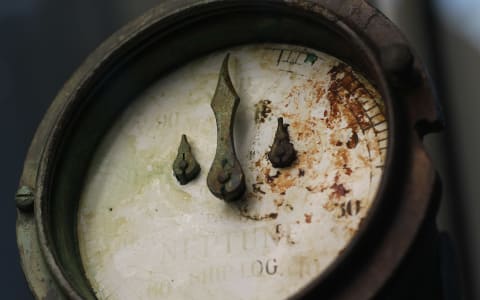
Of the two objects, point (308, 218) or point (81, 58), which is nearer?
point (308, 218)

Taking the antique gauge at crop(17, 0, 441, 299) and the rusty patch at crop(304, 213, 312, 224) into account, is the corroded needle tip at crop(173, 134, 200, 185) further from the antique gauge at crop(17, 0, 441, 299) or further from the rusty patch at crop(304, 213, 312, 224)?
the rusty patch at crop(304, 213, 312, 224)

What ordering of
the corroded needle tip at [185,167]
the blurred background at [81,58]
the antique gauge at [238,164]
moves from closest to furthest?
the antique gauge at [238,164] → the corroded needle tip at [185,167] → the blurred background at [81,58]

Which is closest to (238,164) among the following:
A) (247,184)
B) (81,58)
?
(247,184)

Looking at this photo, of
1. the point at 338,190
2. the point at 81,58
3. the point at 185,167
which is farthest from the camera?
the point at 81,58

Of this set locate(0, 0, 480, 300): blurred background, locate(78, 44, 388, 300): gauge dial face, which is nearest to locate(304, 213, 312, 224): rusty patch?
locate(78, 44, 388, 300): gauge dial face

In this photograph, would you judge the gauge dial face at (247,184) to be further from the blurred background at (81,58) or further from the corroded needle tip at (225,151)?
the blurred background at (81,58)

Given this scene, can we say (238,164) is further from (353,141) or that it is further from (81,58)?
(81,58)

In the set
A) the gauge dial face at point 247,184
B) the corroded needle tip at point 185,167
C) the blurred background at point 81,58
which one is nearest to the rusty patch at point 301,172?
the gauge dial face at point 247,184

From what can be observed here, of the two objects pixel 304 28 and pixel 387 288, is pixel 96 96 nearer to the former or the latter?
pixel 304 28
